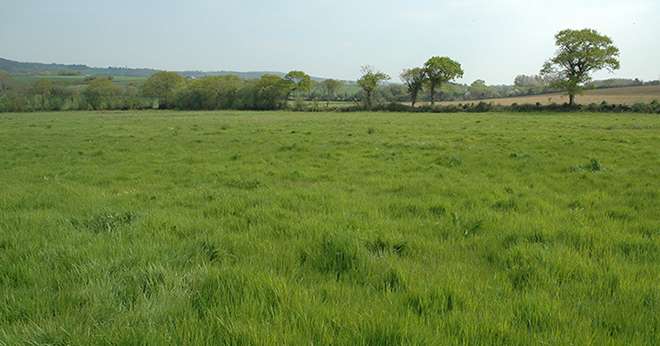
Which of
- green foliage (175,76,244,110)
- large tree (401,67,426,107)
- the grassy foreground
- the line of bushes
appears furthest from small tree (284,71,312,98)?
the grassy foreground

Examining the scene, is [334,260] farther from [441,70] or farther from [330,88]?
[330,88]

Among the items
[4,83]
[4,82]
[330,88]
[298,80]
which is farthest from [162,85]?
[4,82]

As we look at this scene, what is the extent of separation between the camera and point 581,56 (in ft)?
193

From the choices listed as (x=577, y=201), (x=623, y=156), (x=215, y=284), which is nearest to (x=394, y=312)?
(x=215, y=284)

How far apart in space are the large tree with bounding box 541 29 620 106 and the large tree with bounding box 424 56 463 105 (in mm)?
21004

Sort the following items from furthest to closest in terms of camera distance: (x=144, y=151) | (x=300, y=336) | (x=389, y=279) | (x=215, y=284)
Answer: (x=144, y=151)
(x=389, y=279)
(x=215, y=284)
(x=300, y=336)

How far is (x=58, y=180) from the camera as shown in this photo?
428 inches

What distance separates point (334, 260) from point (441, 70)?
80.6 m

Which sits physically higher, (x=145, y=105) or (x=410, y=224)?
(x=145, y=105)

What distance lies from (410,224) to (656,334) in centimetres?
341

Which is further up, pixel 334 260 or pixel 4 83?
pixel 4 83

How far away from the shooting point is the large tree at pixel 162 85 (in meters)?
102

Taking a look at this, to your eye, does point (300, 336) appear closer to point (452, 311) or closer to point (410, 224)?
point (452, 311)

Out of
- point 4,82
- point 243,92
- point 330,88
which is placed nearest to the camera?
point 243,92
